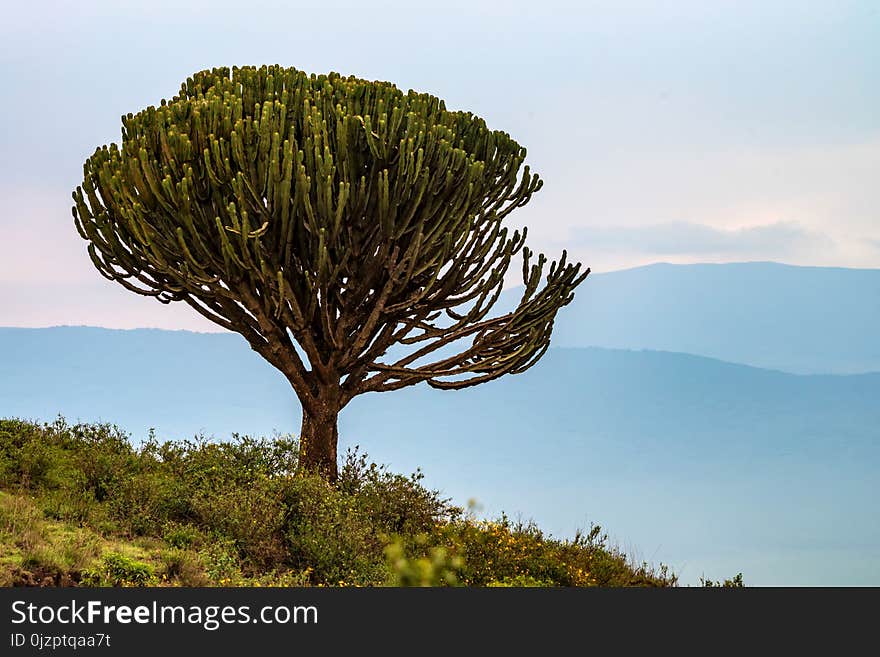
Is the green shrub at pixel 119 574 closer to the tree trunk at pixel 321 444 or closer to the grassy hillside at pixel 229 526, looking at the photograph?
the grassy hillside at pixel 229 526

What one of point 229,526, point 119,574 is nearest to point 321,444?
point 229,526

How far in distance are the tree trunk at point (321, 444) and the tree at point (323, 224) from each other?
0.02 meters

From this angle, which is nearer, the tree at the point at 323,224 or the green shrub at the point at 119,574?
the green shrub at the point at 119,574

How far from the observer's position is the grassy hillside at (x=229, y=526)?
8727 millimetres

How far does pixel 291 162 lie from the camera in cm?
1059

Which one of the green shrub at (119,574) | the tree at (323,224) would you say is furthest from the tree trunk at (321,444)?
the green shrub at (119,574)

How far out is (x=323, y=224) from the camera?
1102cm

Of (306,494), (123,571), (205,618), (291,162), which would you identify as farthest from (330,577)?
(291,162)

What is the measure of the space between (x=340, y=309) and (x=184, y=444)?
2.83 meters

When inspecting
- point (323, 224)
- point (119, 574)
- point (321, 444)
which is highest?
point (323, 224)

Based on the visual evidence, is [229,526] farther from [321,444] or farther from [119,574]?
[321,444]

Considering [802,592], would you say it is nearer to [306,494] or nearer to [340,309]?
[306,494]

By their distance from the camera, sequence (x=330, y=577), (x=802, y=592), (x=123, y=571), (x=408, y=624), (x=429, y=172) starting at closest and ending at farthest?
(x=408, y=624) < (x=802, y=592) < (x=123, y=571) < (x=330, y=577) < (x=429, y=172)

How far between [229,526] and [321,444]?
2.62 meters
